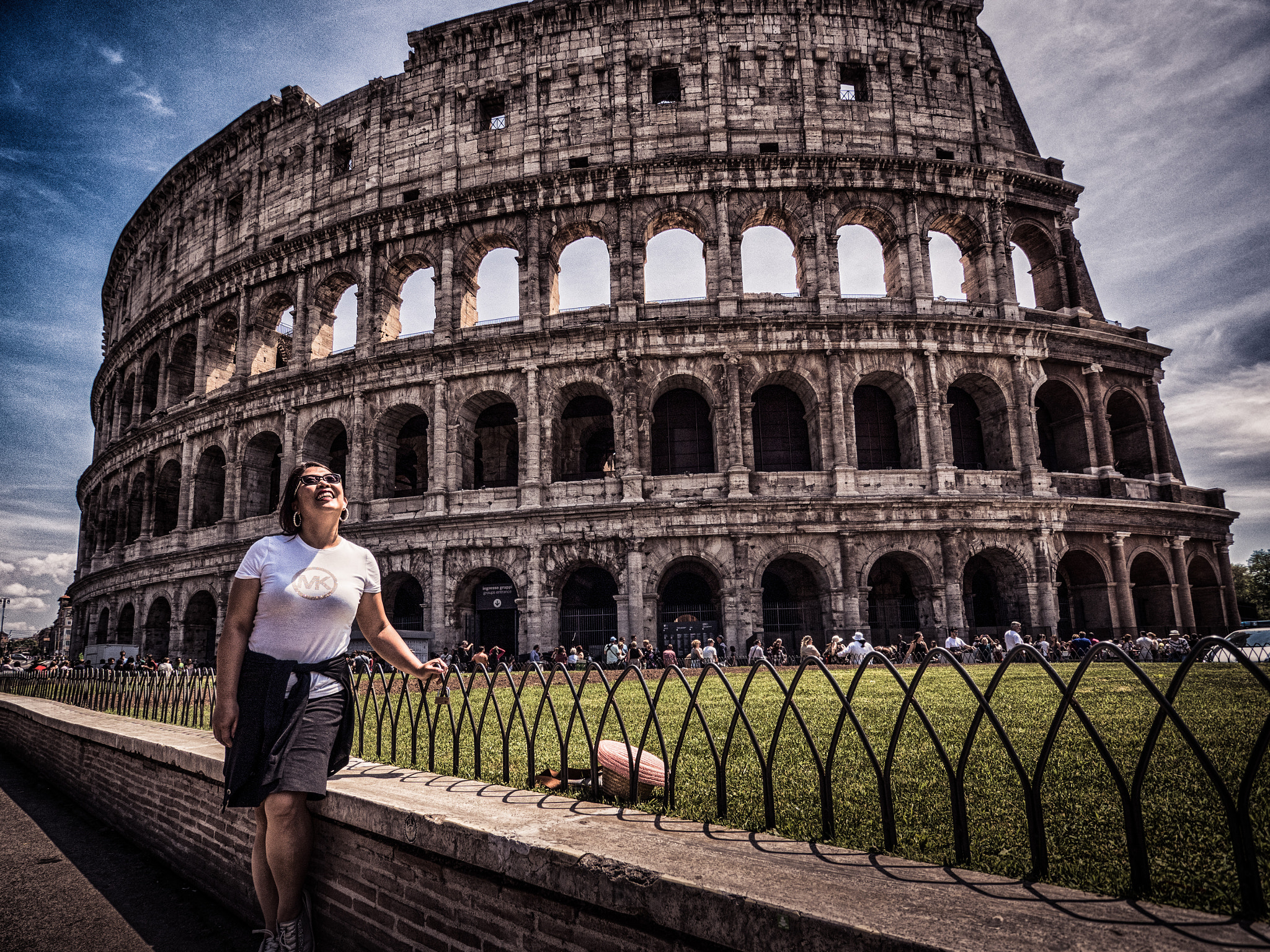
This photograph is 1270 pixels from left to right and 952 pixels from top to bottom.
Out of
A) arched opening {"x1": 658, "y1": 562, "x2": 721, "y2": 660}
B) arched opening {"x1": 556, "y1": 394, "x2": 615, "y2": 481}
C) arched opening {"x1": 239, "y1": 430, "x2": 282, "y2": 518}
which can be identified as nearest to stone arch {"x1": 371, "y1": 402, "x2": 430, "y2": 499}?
arched opening {"x1": 239, "y1": 430, "x2": 282, "y2": 518}

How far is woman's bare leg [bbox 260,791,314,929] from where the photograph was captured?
2902 millimetres

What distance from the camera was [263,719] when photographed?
9.43ft

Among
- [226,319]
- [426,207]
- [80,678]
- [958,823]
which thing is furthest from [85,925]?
[226,319]

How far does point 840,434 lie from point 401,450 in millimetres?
15304

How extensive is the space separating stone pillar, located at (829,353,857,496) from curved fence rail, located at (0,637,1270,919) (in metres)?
9.07

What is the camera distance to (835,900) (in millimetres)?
2127

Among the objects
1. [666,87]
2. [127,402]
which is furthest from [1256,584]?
[127,402]

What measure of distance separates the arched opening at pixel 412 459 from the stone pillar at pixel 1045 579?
1853cm

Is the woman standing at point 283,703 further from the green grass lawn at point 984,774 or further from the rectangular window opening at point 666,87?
the rectangular window opening at point 666,87

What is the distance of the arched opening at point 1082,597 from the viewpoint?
19.2 metres

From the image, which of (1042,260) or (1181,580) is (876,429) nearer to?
(1042,260)

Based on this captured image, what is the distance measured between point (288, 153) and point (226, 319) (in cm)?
672

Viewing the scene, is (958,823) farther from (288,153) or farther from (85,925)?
(288,153)

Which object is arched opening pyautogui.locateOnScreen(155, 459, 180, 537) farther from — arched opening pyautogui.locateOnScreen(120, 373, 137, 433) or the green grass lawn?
the green grass lawn
